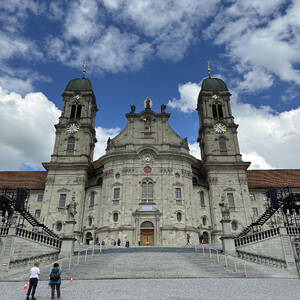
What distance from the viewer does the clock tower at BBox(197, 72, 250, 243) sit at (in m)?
41.3

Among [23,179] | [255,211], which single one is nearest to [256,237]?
[255,211]

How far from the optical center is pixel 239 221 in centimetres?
4041

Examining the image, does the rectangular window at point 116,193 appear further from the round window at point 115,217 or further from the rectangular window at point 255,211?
the rectangular window at point 255,211

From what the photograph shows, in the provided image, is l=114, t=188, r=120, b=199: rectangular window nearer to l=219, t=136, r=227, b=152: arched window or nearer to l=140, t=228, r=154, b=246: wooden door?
l=140, t=228, r=154, b=246: wooden door

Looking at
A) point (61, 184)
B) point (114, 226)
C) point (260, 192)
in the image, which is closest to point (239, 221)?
point (260, 192)

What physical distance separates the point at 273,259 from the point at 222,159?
24483 mm

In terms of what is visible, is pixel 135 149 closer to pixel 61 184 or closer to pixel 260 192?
pixel 61 184

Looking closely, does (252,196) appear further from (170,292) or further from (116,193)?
(170,292)

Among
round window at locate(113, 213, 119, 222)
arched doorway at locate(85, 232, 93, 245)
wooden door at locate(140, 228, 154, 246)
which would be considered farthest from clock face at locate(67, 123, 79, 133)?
wooden door at locate(140, 228, 154, 246)

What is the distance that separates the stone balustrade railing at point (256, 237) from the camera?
24.3 meters

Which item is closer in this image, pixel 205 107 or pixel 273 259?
pixel 273 259

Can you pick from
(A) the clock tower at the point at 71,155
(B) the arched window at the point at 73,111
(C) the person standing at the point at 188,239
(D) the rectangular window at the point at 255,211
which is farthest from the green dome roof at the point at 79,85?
(D) the rectangular window at the point at 255,211

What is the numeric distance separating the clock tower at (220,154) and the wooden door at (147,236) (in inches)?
353

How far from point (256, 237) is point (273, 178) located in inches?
1040
